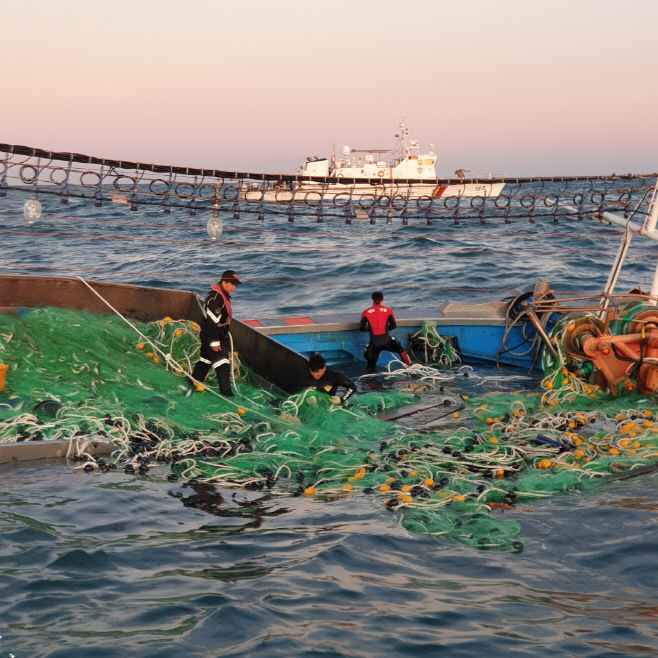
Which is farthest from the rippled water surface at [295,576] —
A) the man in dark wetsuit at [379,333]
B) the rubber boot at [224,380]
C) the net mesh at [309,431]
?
the man in dark wetsuit at [379,333]

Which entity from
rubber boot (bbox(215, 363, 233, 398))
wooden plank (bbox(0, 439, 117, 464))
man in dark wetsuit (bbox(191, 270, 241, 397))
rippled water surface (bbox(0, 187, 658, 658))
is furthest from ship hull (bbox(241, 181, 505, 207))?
rippled water surface (bbox(0, 187, 658, 658))

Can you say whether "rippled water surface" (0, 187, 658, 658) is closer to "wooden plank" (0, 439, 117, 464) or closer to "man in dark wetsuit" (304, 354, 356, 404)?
"wooden plank" (0, 439, 117, 464)

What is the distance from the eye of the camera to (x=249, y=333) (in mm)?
11477

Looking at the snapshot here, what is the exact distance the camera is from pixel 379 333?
12805 mm

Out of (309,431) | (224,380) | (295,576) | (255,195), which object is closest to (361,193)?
(224,380)

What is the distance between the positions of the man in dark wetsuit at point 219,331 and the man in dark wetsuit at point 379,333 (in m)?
3.30

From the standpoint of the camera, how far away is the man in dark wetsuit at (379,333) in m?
12.7

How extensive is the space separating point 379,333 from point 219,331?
3531 millimetres

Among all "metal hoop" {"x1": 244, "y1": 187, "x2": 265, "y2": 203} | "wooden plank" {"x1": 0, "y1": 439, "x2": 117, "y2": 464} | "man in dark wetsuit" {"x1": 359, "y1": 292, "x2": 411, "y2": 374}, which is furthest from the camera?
"metal hoop" {"x1": 244, "y1": 187, "x2": 265, "y2": 203}

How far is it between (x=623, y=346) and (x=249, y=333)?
5.13 meters

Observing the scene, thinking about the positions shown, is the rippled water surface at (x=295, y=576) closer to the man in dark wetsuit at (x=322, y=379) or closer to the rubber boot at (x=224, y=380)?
the rubber boot at (x=224, y=380)

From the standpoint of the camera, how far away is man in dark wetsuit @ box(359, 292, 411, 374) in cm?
1274

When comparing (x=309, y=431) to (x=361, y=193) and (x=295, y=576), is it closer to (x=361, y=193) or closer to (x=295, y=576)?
(x=295, y=576)

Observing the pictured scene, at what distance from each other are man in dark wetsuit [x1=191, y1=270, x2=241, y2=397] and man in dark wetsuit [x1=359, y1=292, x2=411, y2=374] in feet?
10.8
